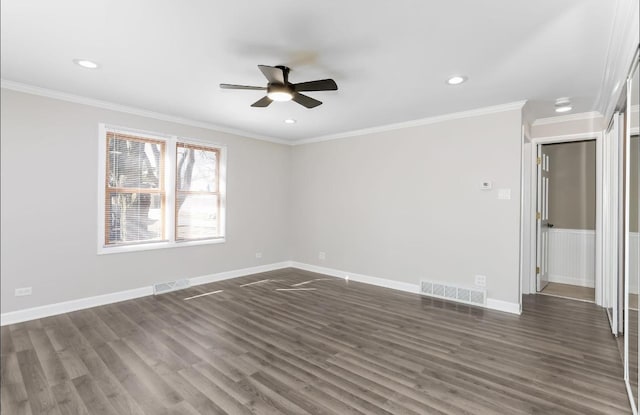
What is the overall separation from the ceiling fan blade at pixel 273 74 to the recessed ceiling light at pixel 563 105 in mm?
3234

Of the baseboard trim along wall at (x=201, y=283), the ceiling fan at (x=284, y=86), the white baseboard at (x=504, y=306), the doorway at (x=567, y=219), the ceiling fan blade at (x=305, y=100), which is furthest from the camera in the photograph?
the doorway at (x=567, y=219)

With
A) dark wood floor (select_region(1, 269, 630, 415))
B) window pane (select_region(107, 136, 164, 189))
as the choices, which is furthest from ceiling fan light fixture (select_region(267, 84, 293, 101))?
window pane (select_region(107, 136, 164, 189))

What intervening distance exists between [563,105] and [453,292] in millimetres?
2713

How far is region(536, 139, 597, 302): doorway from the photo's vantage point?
512cm

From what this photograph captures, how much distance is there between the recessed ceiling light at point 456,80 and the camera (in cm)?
318

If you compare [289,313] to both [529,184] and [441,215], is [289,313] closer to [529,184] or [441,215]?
[441,215]

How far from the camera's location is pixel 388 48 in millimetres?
2635

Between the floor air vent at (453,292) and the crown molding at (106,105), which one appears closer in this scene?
the crown molding at (106,105)

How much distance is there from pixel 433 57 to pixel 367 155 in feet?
8.88

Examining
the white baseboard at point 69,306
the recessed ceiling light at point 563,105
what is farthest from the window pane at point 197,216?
the recessed ceiling light at point 563,105

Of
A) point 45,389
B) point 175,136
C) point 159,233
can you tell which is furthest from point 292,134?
point 45,389

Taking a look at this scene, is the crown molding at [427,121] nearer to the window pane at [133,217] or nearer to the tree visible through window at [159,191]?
the tree visible through window at [159,191]

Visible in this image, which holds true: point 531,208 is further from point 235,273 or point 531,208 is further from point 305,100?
point 235,273

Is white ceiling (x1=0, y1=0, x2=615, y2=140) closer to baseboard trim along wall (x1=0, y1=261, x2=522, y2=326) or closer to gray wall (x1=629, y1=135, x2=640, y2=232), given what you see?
gray wall (x1=629, y1=135, x2=640, y2=232)
